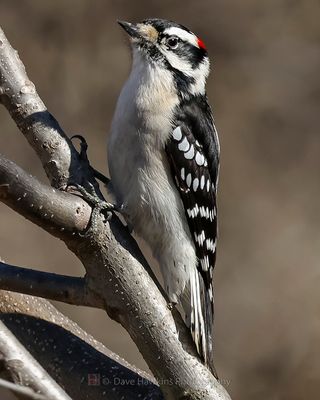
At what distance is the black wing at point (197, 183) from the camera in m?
2.53

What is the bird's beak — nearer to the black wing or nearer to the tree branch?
the black wing

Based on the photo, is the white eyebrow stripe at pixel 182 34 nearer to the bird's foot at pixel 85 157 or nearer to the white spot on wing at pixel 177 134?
the white spot on wing at pixel 177 134

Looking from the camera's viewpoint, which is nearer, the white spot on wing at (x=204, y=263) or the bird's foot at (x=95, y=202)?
the bird's foot at (x=95, y=202)

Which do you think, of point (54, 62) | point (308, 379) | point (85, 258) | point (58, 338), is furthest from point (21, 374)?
point (54, 62)

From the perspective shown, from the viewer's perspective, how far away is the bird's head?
8.69 feet

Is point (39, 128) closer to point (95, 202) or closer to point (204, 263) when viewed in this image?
point (95, 202)

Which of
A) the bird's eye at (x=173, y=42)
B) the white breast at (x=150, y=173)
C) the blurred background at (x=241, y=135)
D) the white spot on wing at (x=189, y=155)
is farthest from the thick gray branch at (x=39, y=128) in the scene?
the blurred background at (x=241, y=135)

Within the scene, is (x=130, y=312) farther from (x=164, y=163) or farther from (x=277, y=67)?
(x=277, y=67)

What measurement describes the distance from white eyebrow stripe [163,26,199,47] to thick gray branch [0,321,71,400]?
1367mm

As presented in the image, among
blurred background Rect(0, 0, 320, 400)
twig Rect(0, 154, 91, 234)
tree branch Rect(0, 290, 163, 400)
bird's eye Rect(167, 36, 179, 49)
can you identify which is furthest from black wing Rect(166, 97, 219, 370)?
blurred background Rect(0, 0, 320, 400)

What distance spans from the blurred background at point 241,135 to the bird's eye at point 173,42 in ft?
6.77

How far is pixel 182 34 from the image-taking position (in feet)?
8.95

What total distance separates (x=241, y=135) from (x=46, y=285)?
2.92 metres

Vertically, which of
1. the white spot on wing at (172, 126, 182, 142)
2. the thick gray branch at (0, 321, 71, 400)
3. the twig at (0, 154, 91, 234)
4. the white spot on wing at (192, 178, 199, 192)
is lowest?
the thick gray branch at (0, 321, 71, 400)
